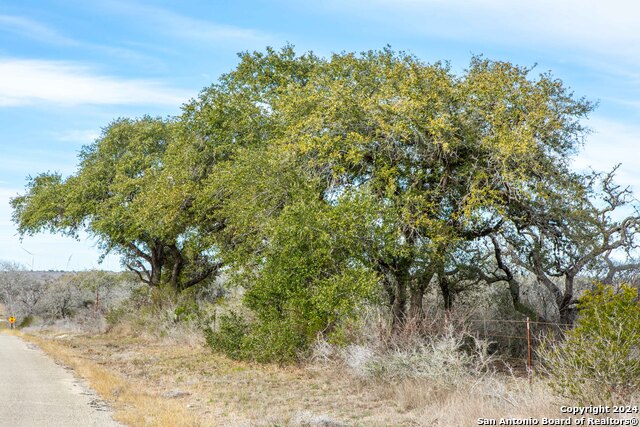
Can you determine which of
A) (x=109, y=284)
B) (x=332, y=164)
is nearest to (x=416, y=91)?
(x=332, y=164)

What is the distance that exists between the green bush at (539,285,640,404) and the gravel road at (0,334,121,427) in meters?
7.97

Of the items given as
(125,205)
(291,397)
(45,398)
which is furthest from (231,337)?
(125,205)

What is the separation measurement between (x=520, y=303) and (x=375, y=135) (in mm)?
9012

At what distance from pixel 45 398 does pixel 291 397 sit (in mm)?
5385

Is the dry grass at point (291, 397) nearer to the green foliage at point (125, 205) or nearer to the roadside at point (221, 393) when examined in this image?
the roadside at point (221, 393)

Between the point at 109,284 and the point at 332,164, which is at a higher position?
the point at 332,164

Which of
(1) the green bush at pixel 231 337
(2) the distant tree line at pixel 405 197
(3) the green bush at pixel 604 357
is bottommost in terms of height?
(1) the green bush at pixel 231 337

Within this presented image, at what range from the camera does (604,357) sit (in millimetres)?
11641

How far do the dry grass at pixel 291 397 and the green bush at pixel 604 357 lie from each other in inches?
21.5

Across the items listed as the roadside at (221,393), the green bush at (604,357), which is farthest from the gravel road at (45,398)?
the green bush at (604,357)

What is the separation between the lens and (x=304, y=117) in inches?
820

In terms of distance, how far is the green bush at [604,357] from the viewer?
37.9 ft

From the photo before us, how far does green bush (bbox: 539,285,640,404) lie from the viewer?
1154 centimetres

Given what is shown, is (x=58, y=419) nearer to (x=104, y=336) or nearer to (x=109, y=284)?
(x=104, y=336)
